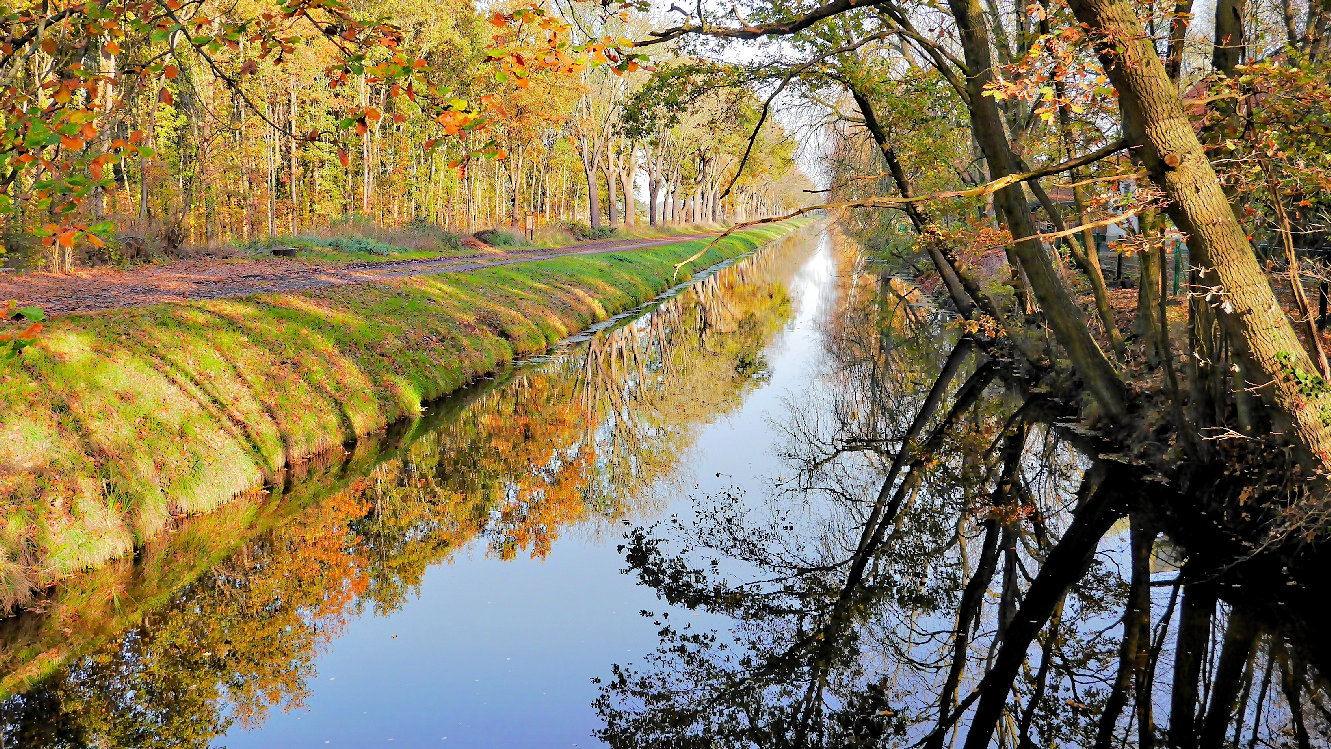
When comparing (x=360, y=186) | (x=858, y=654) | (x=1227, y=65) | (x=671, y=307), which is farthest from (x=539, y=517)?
(x=360, y=186)

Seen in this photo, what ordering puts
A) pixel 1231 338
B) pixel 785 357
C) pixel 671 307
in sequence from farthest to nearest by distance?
pixel 671 307 → pixel 785 357 → pixel 1231 338

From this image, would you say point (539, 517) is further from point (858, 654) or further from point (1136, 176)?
point (1136, 176)

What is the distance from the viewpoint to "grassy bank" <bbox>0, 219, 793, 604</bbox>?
7699 millimetres

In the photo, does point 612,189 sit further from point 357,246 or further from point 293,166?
point 357,246

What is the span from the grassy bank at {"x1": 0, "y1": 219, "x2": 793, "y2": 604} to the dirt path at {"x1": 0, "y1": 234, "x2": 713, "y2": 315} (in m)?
1.35

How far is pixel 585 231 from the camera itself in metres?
49.1

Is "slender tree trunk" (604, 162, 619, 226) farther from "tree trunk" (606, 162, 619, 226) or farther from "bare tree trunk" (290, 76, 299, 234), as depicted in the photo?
"bare tree trunk" (290, 76, 299, 234)

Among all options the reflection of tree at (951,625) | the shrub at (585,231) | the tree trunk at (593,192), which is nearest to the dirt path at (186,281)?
the reflection of tree at (951,625)

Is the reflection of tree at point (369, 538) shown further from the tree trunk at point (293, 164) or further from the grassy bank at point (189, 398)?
the tree trunk at point (293, 164)

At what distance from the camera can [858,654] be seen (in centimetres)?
693

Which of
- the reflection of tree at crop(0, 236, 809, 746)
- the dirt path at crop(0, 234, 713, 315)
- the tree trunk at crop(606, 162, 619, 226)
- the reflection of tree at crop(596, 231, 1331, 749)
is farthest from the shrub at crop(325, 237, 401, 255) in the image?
the tree trunk at crop(606, 162, 619, 226)

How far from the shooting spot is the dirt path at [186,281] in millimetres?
→ 13906

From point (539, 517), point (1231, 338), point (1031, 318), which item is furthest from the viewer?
point (1031, 318)

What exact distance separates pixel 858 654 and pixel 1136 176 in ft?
12.8
